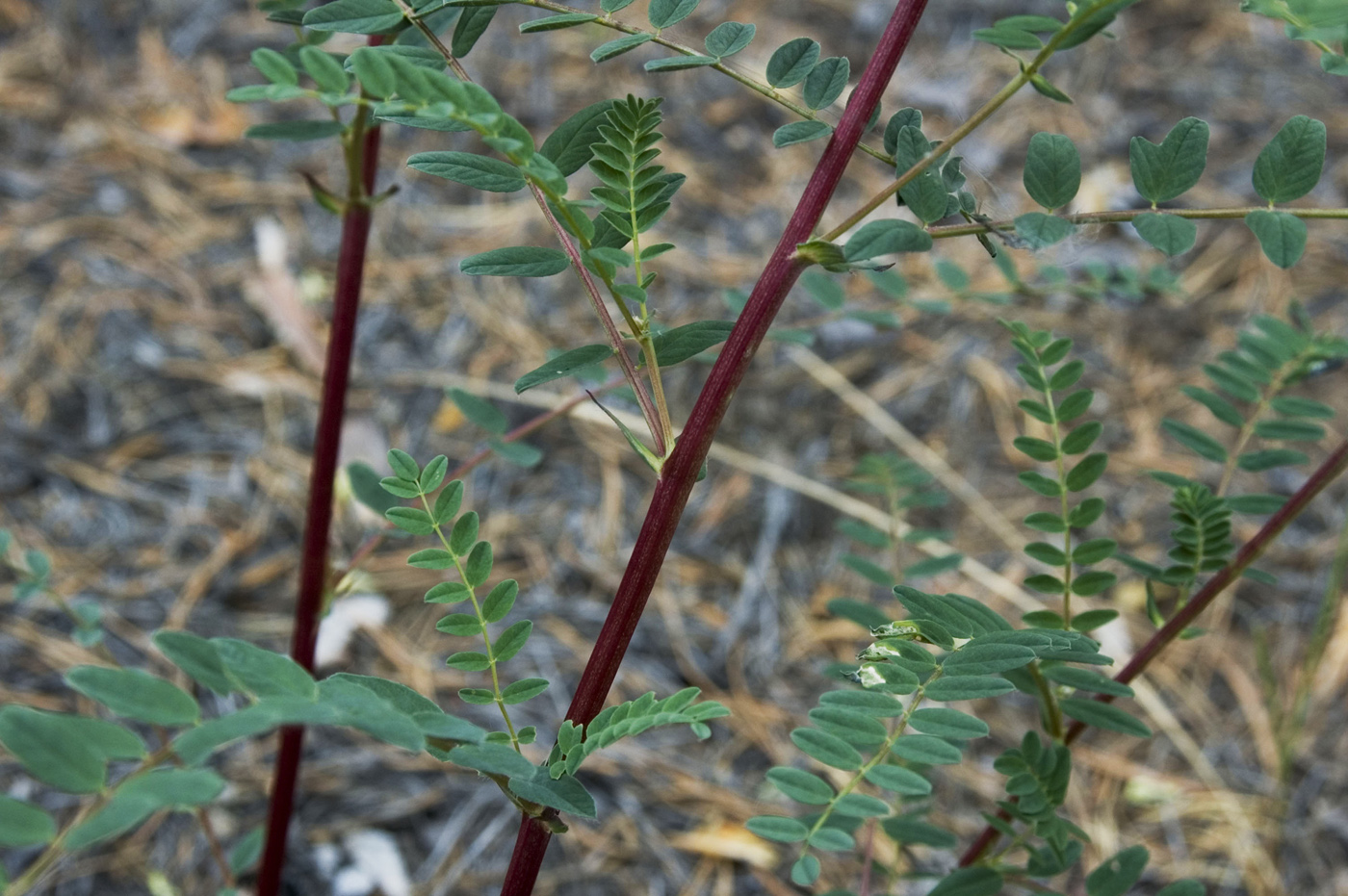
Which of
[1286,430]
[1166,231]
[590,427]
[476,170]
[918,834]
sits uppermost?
[1166,231]

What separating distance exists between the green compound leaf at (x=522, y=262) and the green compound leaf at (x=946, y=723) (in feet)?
1.47

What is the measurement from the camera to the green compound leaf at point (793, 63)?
0.92 metres

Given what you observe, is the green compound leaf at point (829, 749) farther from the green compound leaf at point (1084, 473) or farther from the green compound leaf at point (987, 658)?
the green compound leaf at point (1084, 473)

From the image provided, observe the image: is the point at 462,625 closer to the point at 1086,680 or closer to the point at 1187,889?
the point at 1086,680

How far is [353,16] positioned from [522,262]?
246 millimetres

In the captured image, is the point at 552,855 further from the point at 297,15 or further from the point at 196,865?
the point at 297,15

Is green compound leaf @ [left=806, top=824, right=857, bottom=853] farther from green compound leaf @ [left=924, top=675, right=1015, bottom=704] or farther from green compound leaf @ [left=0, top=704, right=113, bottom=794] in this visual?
green compound leaf @ [left=0, top=704, right=113, bottom=794]

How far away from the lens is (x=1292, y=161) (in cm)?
88

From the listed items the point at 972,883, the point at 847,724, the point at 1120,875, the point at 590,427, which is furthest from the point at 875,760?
the point at 590,427

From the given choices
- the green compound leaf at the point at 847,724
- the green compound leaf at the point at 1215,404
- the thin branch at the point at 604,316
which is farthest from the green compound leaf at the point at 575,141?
the green compound leaf at the point at 1215,404

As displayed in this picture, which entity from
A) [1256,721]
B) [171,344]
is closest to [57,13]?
[171,344]

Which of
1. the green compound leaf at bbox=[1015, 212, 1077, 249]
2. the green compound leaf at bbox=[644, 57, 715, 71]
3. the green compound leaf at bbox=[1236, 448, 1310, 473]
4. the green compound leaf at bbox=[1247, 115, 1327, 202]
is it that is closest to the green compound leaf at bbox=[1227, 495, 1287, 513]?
the green compound leaf at bbox=[1236, 448, 1310, 473]

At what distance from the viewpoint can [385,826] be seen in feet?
5.76

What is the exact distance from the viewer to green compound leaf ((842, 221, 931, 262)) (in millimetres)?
762
